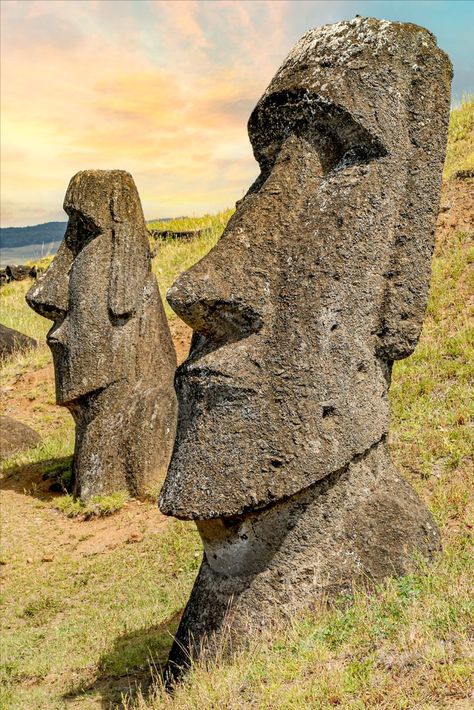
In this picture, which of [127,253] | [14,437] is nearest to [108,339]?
[127,253]

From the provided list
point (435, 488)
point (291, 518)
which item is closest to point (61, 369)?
point (435, 488)

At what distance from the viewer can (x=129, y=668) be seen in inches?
221

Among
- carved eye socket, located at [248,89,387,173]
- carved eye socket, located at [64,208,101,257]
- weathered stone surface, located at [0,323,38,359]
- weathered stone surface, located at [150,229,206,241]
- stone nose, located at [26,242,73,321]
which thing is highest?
carved eye socket, located at [248,89,387,173]

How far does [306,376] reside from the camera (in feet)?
14.7

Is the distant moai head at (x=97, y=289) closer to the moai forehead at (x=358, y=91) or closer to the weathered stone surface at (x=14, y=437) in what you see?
the weathered stone surface at (x=14, y=437)

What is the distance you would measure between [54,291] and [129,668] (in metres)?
5.65

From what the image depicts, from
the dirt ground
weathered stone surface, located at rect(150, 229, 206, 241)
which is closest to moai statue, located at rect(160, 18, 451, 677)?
the dirt ground

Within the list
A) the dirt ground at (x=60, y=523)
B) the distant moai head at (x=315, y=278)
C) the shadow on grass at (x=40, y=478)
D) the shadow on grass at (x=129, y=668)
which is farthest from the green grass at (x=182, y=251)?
the distant moai head at (x=315, y=278)

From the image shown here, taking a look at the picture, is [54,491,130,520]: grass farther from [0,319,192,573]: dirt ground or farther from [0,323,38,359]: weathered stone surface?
[0,323,38,359]: weathered stone surface

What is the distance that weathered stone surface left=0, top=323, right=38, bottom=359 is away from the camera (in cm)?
1778

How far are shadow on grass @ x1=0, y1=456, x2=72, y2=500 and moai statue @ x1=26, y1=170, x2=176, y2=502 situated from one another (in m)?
0.61

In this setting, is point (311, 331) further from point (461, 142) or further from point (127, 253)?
point (461, 142)

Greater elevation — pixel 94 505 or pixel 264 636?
pixel 264 636

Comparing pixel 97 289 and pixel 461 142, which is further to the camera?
pixel 461 142
